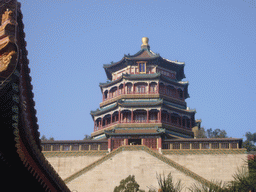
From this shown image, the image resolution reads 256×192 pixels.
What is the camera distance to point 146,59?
175 ft

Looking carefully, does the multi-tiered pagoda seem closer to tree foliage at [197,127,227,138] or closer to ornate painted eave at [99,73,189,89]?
ornate painted eave at [99,73,189,89]

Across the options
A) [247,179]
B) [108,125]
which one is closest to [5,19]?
[247,179]

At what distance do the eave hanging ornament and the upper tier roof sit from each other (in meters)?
43.6

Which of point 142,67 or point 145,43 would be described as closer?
point 142,67

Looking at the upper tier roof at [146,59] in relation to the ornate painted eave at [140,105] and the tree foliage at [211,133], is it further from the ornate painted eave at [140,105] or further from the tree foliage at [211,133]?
the tree foliage at [211,133]

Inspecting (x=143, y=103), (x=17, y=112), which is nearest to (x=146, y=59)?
(x=143, y=103)

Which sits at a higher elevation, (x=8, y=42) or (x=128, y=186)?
(x=8, y=42)

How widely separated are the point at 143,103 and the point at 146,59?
651 centimetres

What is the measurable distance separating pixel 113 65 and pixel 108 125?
27.5ft

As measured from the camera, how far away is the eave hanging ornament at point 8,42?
823 cm

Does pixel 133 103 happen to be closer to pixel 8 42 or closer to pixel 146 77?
pixel 146 77

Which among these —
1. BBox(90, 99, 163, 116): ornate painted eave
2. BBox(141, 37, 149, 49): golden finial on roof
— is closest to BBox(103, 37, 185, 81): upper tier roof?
BBox(141, 37, 149, 49): golden finial on roof

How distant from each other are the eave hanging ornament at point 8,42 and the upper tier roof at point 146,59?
143 ft

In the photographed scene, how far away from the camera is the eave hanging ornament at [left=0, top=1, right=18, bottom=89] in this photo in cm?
823
